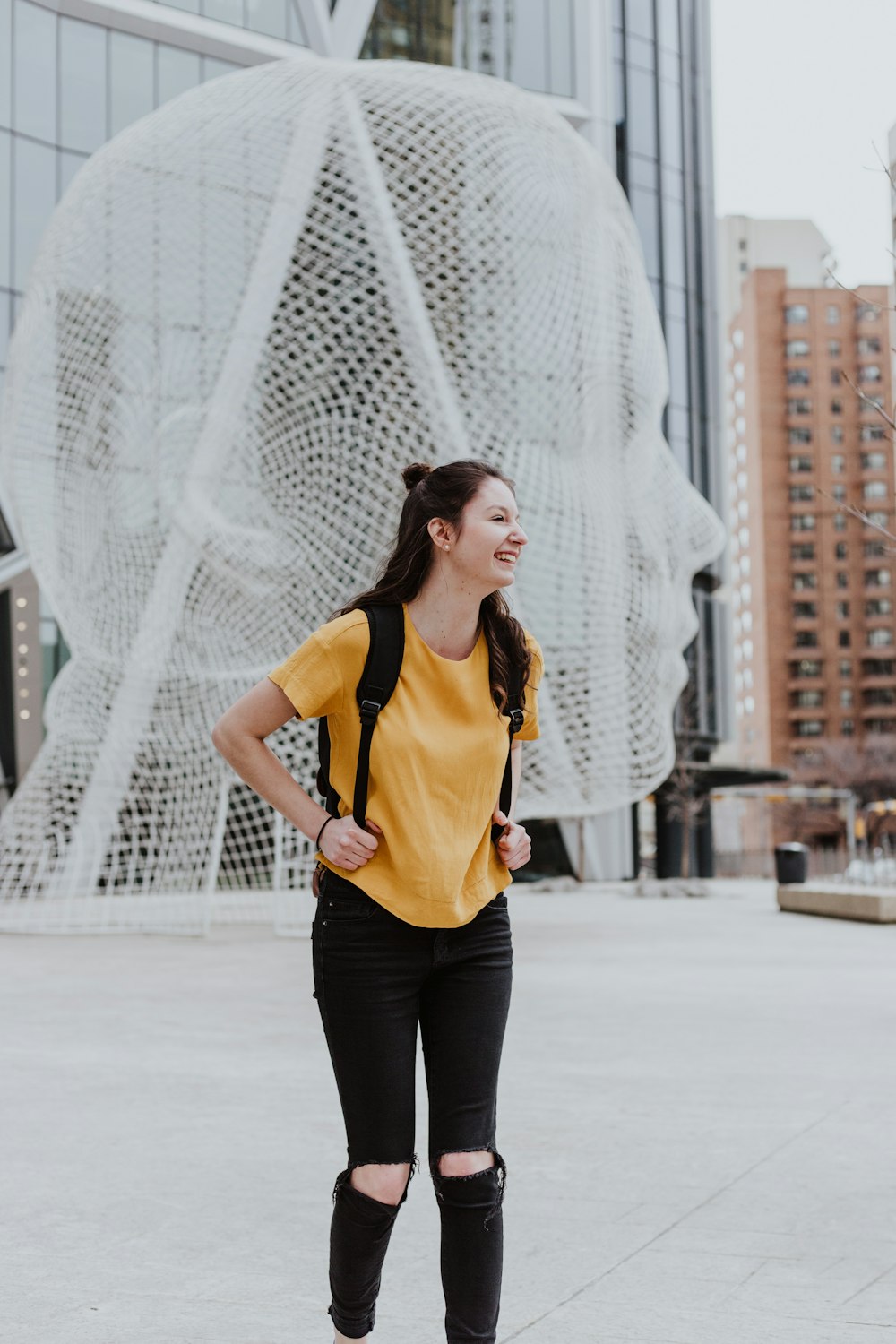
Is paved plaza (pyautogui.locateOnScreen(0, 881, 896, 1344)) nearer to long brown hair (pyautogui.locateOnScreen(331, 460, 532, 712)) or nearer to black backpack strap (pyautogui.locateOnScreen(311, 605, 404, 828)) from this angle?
black backpack strap (pyautogui.locateOnScreen(311, 605, 404, 828))

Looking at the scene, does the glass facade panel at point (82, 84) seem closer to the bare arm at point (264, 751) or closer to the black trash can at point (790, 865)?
the black trash can at point (790, 865)

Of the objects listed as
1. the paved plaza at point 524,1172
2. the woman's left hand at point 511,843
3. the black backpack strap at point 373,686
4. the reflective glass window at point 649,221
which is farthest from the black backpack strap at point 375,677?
the reflective glass window at point 649,221

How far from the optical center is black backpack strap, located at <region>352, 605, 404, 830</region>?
8.88ft

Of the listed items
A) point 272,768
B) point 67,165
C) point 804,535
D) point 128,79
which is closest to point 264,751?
point 272,768

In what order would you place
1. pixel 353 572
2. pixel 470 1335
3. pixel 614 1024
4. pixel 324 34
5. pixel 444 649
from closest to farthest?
pixel 470 1335 → pixel 444 649 → pixel 614 1024 → pixel 353 572 → pixel 324 34

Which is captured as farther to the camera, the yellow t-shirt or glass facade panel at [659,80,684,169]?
glass facade panel at [659,80,684,169]

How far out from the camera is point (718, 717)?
138 feet

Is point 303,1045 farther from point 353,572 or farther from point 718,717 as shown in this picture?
point 718,717

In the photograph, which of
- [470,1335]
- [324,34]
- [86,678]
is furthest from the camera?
[324,34]

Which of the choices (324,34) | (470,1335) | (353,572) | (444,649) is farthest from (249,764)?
(324,34)

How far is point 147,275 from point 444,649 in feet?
49.9

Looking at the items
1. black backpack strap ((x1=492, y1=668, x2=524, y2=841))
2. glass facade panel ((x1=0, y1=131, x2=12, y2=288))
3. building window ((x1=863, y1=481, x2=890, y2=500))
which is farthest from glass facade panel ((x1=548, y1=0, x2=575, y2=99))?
building window ((x1=863, y1=481, x2=890, y2=500))

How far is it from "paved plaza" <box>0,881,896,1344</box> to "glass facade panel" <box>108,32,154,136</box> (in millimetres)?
24920

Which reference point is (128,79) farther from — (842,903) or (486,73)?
(842,903)
